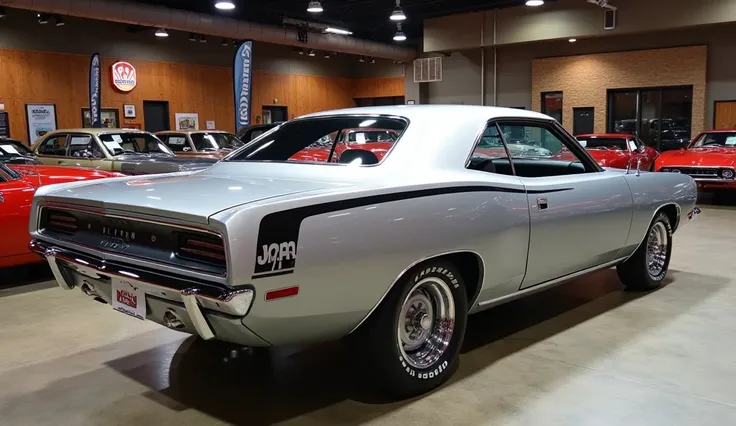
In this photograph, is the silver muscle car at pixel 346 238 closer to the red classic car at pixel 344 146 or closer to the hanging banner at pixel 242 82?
the red classic car at pixel 344 146

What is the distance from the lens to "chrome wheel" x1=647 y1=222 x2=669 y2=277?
5262 mm

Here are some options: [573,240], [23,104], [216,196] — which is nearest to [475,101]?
[23,104]

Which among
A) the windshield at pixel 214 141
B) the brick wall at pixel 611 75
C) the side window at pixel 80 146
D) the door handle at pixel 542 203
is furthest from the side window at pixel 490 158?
the brick wall at pixel 611 75

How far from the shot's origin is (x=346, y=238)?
2.65 metres

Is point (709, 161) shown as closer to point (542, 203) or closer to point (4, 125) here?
point (542, 203)

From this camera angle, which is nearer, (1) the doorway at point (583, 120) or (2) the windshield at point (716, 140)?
(2) the windshield at point (716, 140)

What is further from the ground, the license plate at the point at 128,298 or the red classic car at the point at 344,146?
the red classic car at the point at 344,146

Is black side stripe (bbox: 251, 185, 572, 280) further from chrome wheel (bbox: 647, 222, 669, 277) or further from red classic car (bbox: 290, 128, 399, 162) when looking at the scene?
chrome wheel (bbox: 647, 222, 669, 277)

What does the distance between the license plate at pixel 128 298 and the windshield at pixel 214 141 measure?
35.3ft

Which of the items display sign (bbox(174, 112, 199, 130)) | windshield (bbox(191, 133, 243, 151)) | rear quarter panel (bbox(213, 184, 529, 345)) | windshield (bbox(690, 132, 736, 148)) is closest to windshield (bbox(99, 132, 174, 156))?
windshield (bbox(191, 133, 243, 151))

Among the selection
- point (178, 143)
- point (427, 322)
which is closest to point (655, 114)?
point (178, 143)

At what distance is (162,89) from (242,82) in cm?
815

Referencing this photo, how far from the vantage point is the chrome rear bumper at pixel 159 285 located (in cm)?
238

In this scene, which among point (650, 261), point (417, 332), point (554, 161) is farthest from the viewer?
point (650, 261)
